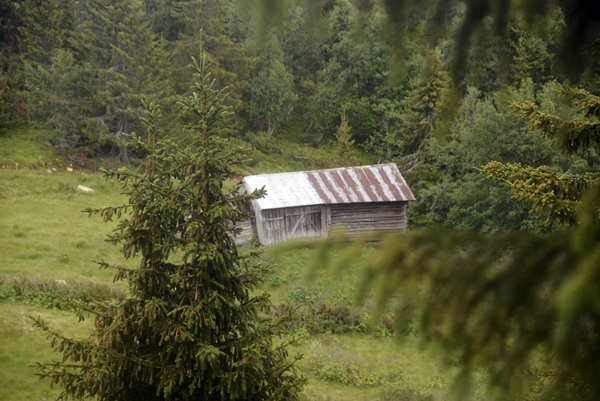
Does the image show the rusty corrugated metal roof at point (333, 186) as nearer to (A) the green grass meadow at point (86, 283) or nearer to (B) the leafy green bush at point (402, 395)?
(A) the green grass meadow at point (86, 283)

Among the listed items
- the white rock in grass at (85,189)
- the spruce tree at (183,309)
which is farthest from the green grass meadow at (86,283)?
the spruce tree at (183,309)

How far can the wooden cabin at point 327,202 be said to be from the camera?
2642cm

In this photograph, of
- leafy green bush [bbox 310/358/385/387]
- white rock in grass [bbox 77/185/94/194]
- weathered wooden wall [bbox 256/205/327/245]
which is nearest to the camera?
leafy green bush [bbox 310/358/385/387]

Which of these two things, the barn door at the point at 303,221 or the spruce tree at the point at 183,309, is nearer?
the spruce tree at the point at 183,309

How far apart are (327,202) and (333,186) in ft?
4.94

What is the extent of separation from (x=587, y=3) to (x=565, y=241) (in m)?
1.21

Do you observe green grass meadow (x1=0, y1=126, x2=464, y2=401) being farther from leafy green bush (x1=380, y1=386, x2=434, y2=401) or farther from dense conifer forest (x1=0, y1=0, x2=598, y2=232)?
dense conifer forest (x1=0, y1=0, x2=598, y2=232)

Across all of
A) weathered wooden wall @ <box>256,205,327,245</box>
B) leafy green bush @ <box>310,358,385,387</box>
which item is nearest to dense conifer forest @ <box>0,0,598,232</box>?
weathered wooden wall @ <box>256,205,327,245</box>

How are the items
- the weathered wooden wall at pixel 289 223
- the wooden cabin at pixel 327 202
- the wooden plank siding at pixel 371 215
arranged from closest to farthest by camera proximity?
1. the weathered wooden wall at pixel 289 223
2. the wooden cabin at pixel 327 202
3. the wooden plank siding at pixel 371 215

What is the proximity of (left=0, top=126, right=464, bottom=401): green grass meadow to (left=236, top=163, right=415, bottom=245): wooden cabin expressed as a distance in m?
2.42

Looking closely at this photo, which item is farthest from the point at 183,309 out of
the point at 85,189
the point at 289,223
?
the point at 85,189

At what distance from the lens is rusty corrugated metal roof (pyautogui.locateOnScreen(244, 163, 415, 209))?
26656mm

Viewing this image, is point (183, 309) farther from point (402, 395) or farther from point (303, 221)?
point (303, 221)

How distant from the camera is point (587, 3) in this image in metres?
2.51
